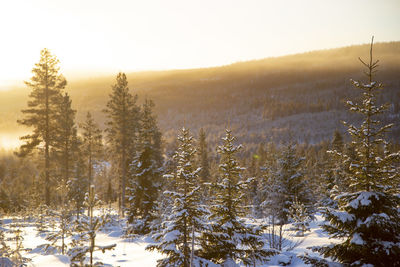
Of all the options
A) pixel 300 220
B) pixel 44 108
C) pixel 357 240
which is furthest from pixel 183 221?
pixel 44 108

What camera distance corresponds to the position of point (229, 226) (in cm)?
989

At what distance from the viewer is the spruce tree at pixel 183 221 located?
9.03m

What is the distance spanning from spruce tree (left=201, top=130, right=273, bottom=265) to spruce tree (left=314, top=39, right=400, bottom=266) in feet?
8.14

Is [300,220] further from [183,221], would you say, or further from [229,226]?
[183,221]

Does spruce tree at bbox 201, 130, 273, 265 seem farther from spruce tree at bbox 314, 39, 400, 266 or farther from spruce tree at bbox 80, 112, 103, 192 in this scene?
spruce tree at bbox 80, 112, 103, 192

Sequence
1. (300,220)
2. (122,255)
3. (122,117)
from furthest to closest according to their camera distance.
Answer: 1. (122,117)
2. (300,220)
3. (122,255)

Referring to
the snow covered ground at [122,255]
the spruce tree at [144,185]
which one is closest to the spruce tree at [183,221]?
the snow covered ground at [122,255]

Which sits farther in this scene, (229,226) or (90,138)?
(90,138)

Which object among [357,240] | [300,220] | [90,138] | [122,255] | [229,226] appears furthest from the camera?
[90,138]

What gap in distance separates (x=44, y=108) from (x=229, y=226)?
20952 millimetres

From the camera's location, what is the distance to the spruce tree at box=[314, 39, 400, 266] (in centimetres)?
777

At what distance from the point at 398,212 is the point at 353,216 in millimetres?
1251

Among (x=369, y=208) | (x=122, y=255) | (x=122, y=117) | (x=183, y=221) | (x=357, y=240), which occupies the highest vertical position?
(x=122, y=117)

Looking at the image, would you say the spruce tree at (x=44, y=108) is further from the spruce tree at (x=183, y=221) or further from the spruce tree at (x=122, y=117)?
the spruce tree at (x=183, y=221)
